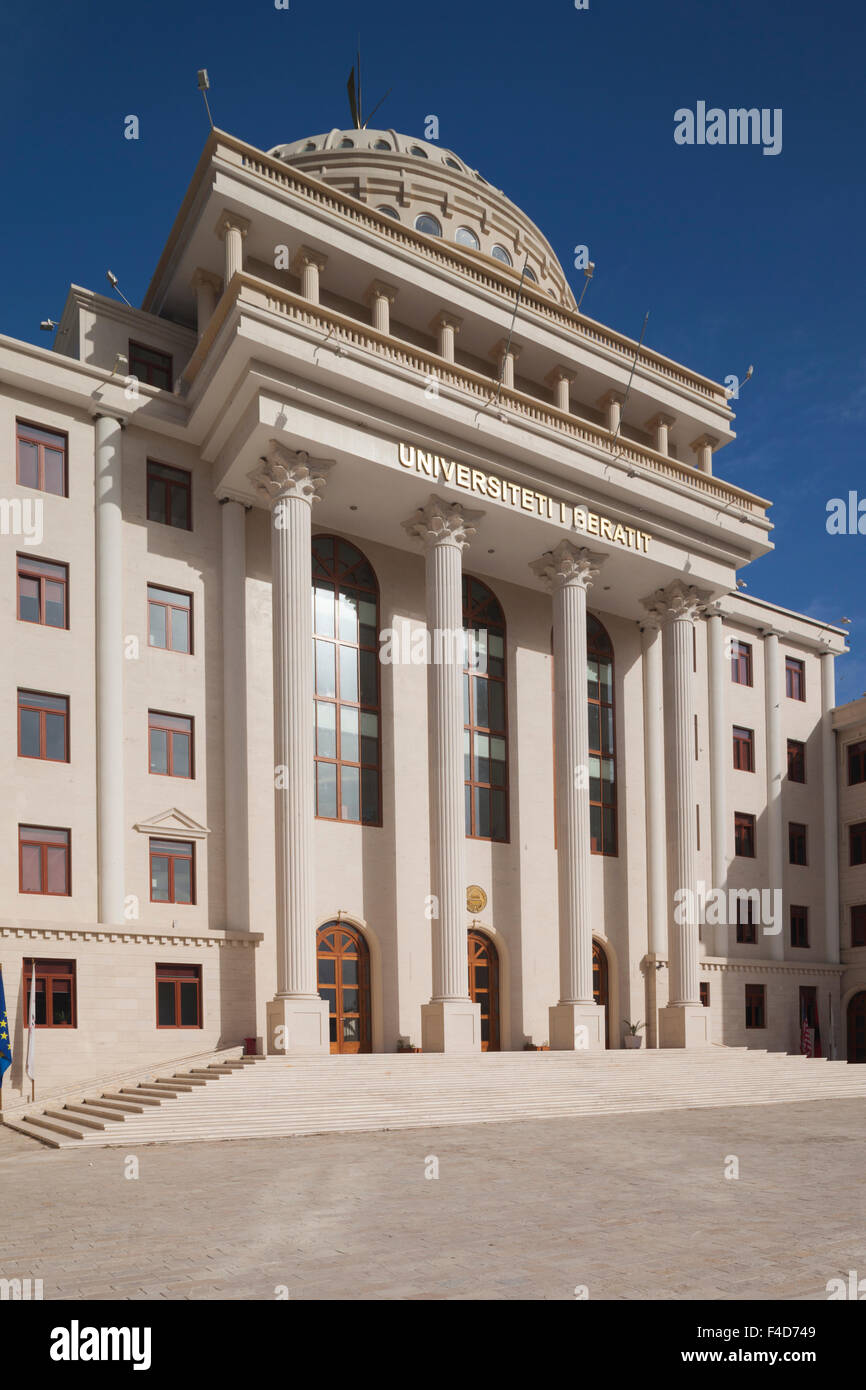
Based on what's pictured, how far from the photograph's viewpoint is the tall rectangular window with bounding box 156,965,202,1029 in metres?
28.6

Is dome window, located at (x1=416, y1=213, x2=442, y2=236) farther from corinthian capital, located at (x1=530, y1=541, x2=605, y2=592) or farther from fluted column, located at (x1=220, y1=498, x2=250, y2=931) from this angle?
fluted column, located at (x1=220, y1=498, x2=250, y2=931)

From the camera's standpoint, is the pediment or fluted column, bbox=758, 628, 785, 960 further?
fluted column, bbox=758, 628, 785, 960

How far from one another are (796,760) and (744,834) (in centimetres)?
512

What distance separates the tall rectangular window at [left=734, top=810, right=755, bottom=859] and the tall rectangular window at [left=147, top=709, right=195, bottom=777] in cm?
2394

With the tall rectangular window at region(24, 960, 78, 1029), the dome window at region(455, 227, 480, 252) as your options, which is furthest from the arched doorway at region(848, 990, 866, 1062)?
the dome window at region(455, 227, 480, 252)

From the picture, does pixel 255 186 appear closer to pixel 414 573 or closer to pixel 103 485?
pixel 103 485

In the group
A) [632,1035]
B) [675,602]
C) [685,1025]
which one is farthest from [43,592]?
[685,1025]

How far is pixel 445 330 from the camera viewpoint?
3688 cm

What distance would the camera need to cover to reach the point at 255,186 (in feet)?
105

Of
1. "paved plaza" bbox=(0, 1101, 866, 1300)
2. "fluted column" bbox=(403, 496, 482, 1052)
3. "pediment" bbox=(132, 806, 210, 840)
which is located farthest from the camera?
"fluted column" bbox=(403, 496, 482, 1052)

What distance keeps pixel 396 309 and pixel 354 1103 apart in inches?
972

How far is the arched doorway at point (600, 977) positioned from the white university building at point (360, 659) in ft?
1.25

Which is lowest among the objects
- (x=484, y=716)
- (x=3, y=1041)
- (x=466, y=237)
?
(x=3, y=1041)

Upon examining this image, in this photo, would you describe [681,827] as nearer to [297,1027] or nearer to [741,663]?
[741,663]
